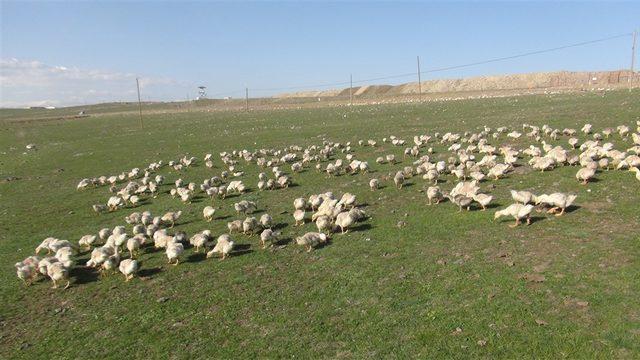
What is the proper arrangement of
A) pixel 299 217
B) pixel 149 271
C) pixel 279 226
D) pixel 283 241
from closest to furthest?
1. pixel 149 271
2. pixel 283 241
3. pixel 299 217
4. pixel 279 226

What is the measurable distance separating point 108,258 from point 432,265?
854 centimetres

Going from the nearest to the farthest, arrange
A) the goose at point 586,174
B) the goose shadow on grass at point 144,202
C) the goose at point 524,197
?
the goose at point 524,197
the goose at point 586,174
the goose shadow on grass at point 144,202

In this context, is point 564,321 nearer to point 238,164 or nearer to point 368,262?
point 368,262

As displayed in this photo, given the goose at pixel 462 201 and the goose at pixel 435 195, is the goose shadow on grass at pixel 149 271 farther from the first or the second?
the goose at pixel 462 201

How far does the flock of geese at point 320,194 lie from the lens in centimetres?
1315

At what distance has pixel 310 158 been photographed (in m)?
26.7

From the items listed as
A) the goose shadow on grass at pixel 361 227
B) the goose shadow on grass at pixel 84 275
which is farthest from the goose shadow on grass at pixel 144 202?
the goose shadow on grass at pixel 361 227

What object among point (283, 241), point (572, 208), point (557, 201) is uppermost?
point (557, 201)

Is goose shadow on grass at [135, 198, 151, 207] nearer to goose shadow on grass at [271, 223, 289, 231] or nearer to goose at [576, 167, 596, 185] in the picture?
goose shadow on grass at [271, 223, 289, 231]

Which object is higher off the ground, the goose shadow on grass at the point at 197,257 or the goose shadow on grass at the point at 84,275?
the goose shadow on grass at the point at 197,257

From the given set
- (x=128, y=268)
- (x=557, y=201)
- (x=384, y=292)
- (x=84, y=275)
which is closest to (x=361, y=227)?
(x=384, y=292)

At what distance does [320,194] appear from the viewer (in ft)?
57.5

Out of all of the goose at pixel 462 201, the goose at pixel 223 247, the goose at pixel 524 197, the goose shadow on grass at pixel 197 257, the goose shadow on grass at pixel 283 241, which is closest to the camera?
the goose at pixel 223 247

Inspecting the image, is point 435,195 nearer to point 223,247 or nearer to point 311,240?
point 311,240
